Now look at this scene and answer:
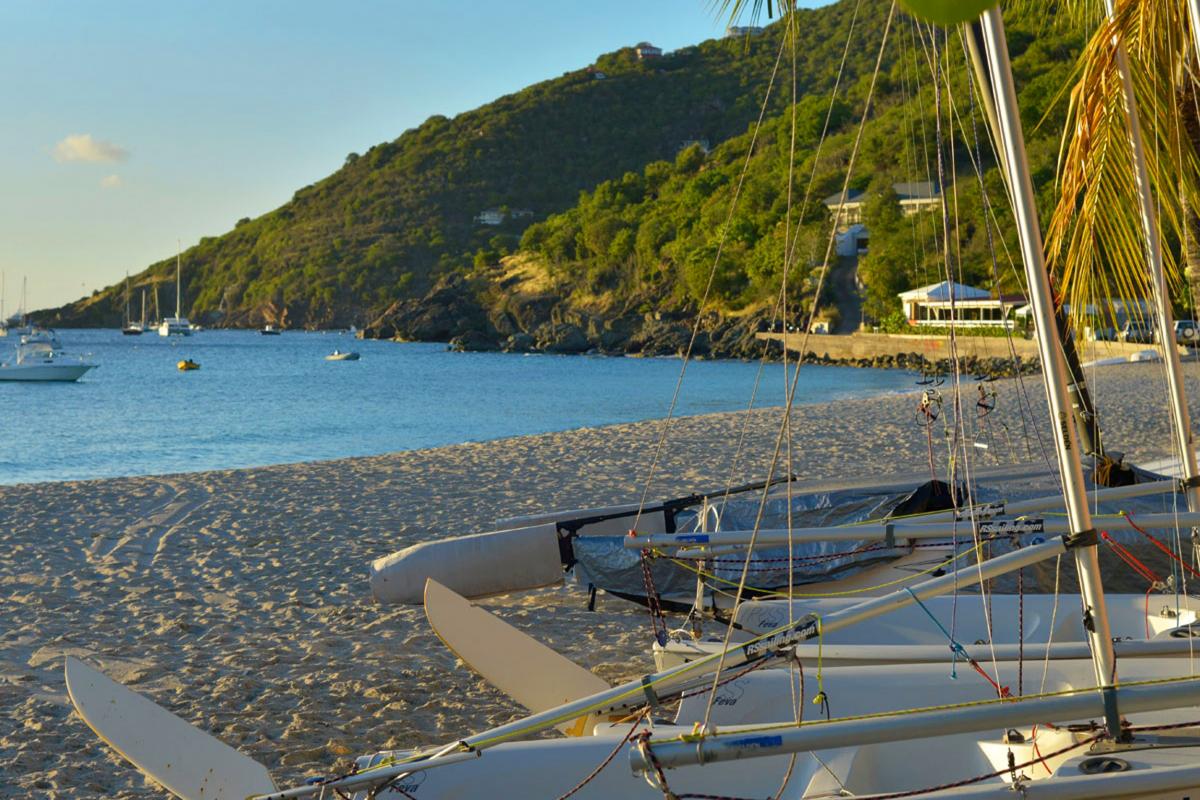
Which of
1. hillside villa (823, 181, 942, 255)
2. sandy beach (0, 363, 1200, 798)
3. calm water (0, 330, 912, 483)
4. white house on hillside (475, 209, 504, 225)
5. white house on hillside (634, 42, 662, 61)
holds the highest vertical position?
white house on hillside (634, 42, 662, 61)

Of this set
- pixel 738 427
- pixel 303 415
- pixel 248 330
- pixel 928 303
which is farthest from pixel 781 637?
pixel 248 330

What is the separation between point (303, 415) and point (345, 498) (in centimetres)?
2954

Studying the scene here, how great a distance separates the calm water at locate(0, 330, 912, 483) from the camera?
30391 mm

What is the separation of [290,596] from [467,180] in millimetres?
140247

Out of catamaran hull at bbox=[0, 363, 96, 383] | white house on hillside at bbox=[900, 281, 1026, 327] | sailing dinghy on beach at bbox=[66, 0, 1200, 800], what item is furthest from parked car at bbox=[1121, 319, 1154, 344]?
catamaran hull at bbox=[0, 363, 96, 383]

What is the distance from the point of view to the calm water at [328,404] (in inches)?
1196

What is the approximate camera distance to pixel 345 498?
13.8 m

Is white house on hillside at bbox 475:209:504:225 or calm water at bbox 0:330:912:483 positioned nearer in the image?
calm water at bbox 0:330:912:483

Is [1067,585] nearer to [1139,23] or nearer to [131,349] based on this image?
[1139,23]

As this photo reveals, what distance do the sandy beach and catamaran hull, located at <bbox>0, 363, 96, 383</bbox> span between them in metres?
43.4

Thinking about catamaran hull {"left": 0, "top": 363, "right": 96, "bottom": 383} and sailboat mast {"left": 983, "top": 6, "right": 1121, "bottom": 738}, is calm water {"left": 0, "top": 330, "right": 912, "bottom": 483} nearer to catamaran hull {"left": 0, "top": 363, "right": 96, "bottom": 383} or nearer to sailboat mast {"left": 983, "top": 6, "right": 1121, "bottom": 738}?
catamaran hull {"left": 0, "top": 363, "right": 96, "bottom": 383}

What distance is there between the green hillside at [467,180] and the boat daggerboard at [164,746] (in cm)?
12446

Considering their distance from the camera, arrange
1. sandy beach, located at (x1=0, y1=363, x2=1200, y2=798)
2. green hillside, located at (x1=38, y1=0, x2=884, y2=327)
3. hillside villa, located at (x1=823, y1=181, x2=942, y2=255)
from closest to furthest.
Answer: sandy beach, located at (x1=0, y1=363, x2=1200, y2=798), hillside villa, located at (x1=823, y1=181, x2=942, y2=255), green hillside, located at (x1=38, y1=0, x2=884, y2=327)

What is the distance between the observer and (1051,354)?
3.24 m
